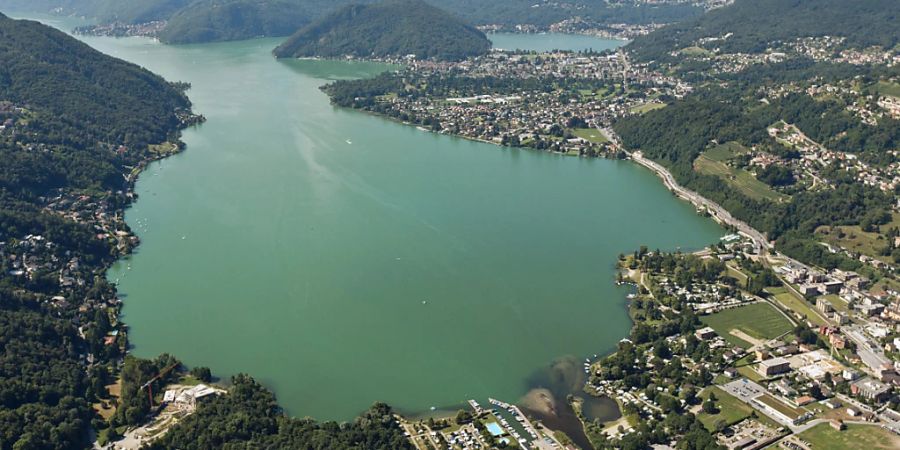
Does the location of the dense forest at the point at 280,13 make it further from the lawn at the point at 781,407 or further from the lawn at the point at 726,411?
the lawn at the point at 781,407

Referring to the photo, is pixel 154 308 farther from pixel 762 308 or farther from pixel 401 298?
pixel 762 308

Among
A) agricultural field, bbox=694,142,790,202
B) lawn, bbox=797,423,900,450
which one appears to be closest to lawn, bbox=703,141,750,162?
agricultural field, bbox=694,142,790,202

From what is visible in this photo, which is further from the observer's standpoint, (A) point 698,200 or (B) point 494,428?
(A) point 698,200

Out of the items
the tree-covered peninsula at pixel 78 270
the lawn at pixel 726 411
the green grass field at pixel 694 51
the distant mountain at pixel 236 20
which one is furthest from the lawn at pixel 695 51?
the lawn at pixel 726 411

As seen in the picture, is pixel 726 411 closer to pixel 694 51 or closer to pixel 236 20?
pixel 694 51

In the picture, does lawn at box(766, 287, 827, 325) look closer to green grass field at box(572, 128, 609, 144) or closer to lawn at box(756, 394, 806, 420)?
lawn at box(756, 394, 806, 420)

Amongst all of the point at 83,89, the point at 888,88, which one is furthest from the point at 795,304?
the point at 83,89
